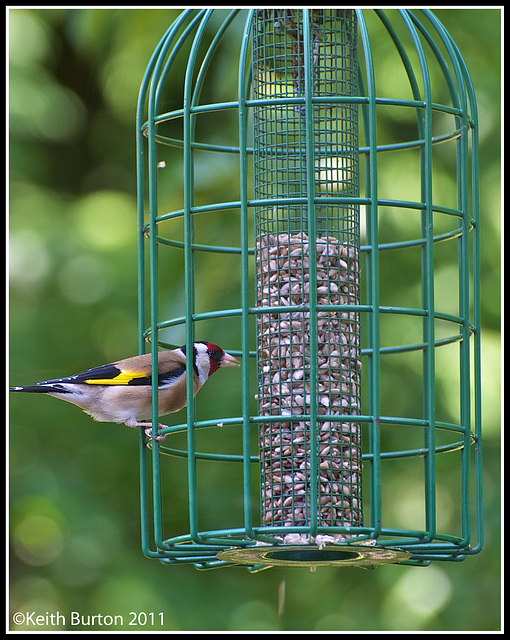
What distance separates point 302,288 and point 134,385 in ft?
4.88

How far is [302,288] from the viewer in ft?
19.1

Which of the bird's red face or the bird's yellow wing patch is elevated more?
the bird's red face

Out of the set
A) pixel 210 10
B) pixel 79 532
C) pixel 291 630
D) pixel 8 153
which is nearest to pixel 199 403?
pixel 79 532

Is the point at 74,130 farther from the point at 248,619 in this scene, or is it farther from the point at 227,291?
the point at 248,619

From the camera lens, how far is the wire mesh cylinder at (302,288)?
578 cm

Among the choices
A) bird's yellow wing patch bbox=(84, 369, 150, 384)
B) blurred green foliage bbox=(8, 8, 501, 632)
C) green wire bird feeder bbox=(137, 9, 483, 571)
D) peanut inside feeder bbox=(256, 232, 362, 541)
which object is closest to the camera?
green wire bird feeder bbox=(137, 9, 483, 571)

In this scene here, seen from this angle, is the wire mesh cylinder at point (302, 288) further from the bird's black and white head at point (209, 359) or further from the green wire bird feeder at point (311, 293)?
the bird's black and white head at point (209, 359)

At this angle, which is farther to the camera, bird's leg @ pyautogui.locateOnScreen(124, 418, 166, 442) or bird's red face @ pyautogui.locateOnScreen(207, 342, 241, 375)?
bird's red face @ pyautogui.locateOnScreen(207, 342, 241, 375)

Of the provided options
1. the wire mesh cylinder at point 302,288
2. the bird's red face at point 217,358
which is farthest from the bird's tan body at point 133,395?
the wire mesh cylinder at point 302,288

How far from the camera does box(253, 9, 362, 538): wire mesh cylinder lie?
19.0 feet

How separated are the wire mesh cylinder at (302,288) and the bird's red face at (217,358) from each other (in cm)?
70

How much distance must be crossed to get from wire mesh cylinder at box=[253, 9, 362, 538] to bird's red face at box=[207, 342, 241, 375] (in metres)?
0.70

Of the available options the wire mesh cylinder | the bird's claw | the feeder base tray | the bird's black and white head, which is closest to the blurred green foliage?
the bird's black and white head

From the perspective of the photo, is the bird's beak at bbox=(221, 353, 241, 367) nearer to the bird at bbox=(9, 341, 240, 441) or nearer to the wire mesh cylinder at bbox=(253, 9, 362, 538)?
the bird at bbox=(9, 341, 240, 441)
